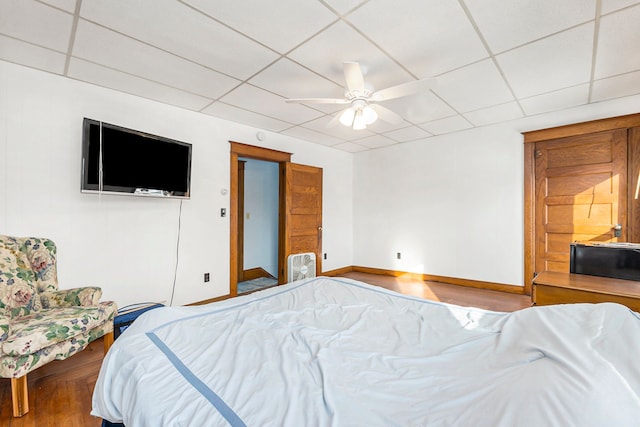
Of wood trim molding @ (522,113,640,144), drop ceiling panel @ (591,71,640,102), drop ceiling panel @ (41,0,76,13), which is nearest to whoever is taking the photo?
drop ceiling panel @ (41,0,76,13)

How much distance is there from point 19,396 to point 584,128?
224 inches

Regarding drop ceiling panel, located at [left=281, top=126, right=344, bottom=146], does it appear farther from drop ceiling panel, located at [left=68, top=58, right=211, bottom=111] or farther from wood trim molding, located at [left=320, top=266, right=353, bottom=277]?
wood trim molding, located at [left=320, top=266, right=353, bottom=277]

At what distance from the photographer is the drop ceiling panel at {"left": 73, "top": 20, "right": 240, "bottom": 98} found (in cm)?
201

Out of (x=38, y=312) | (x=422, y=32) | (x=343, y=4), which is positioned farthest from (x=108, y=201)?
(x=422, y=32)

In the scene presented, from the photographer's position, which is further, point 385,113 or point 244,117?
point 244,117

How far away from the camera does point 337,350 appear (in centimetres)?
115

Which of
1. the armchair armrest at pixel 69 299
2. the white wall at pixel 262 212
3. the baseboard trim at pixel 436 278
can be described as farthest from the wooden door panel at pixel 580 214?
the armchair armrest at pixel 69 299

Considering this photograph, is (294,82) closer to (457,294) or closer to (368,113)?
(368,113)

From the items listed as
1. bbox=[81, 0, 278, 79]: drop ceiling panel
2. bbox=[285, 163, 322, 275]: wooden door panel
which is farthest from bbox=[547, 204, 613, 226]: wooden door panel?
bbox=[81, 0, 278, 79]: drop ceiling panel

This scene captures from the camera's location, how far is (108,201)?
2.76 metres

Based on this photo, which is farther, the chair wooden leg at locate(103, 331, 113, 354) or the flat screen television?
the flat screen television

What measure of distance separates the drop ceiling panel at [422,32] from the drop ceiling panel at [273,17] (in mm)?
253

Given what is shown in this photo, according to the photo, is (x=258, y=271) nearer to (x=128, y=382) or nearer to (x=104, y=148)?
(x=104, y=148)

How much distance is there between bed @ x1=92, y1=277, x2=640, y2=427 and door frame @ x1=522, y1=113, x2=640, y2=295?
298cm
